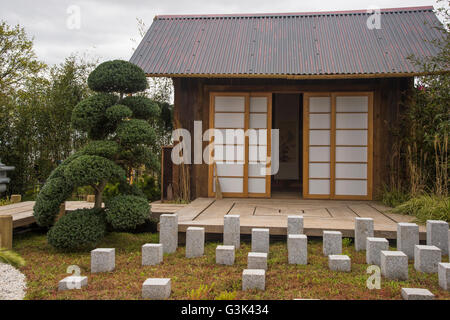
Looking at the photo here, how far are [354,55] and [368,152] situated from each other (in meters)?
1.58

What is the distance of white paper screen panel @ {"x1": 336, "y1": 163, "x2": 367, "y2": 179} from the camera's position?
255 inches

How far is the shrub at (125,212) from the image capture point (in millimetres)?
4027

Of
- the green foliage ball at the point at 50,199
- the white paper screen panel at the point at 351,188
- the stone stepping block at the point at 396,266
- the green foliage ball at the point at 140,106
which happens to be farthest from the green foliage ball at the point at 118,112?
the white paper screen panel at the point at 351,188

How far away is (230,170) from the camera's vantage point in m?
6.70

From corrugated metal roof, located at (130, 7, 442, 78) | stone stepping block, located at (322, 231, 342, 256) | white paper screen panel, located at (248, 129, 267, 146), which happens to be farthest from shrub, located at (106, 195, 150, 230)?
white paper screen panel, located at (248, 129, 267, 146)

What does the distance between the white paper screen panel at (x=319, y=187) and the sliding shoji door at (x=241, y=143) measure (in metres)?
0.72

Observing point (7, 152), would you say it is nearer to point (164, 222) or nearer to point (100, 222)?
point (100, 222)

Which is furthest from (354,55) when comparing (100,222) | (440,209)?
(100,222)

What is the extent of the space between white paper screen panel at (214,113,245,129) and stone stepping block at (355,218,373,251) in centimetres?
323

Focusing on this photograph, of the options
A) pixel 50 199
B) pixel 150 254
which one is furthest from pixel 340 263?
pixel 50 199

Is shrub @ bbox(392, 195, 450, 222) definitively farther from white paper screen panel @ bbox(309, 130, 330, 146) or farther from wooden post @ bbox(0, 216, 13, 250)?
wooden post @ bbox(0, 216, 13, 250)

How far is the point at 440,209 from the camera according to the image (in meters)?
4.50

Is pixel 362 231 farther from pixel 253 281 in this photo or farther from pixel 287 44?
pixel 287 44

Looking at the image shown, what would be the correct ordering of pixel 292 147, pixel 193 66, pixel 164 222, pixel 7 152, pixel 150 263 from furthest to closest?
pixel 292 147 < pixel 7 152 < pixel 193 66 < pixel 164 222 < pixel 150 263
